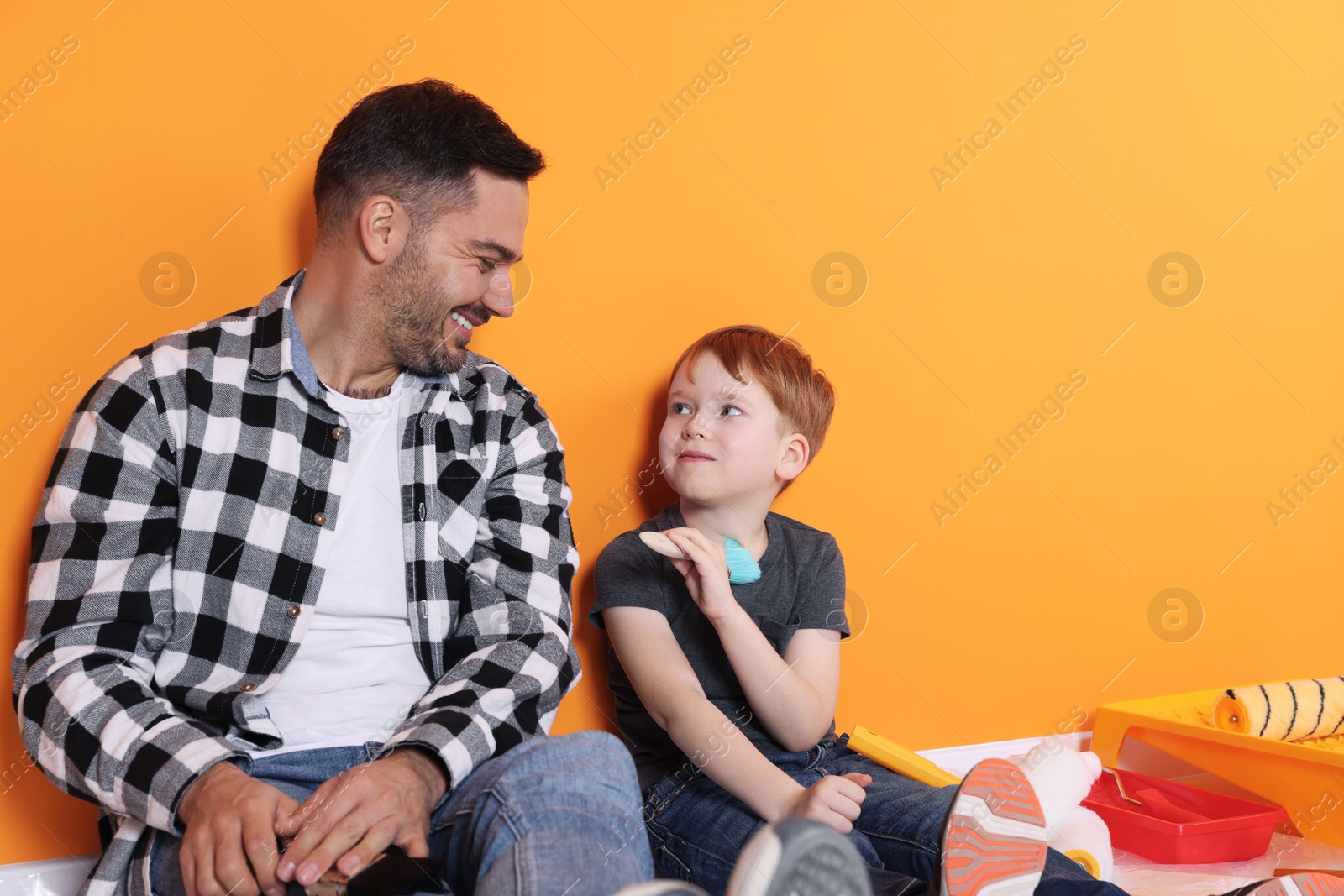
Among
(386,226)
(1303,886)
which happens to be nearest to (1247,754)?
(1303,886)

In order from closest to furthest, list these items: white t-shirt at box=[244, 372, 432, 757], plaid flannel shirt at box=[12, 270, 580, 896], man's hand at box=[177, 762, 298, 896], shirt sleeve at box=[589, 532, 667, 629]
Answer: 1. man's hand at box=[177, 762, 298, 896]
2. plaid flannel shirt at box=[12, 270, 580, 896]
3. white t-shirt at box=[244, 372, 432, 757]
4. shirt sleeve at box=[589, 532, 667, 629]

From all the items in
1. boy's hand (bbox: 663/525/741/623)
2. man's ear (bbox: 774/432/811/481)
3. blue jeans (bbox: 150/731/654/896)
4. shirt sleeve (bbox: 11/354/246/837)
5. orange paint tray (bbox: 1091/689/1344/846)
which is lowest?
shirt sleeve (bbox: 11/354/246/837)

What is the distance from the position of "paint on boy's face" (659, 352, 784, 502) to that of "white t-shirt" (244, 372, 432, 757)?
36 cm

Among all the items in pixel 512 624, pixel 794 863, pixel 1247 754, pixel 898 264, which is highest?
pixel 898 264

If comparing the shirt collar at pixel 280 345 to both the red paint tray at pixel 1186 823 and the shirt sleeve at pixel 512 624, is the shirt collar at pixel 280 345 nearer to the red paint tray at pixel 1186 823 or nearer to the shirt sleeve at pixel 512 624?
the shirt sleeve at pixel 512 624

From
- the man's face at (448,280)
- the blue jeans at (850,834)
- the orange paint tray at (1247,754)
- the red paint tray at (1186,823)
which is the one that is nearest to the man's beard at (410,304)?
the man's face at (448,280)

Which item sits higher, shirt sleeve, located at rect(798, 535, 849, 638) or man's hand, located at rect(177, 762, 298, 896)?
shirt sleeve, located at rect(798, 535, 849, 638)

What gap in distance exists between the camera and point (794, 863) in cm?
60

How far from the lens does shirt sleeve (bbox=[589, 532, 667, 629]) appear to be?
3.87 feet

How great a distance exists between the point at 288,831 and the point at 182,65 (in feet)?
2.82

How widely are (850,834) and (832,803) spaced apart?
119 millimetres

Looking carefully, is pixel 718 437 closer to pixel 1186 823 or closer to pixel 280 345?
pixel 280 345

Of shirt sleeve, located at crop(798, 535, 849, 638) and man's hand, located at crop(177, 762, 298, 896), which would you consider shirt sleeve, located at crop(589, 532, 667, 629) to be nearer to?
shirt sleeve, located at crop(798, 535, 849, 638)

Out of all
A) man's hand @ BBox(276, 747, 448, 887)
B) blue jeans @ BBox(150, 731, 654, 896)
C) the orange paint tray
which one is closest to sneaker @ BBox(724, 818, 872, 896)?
blue jeans @ BBox(150, 731, 654, 896)
